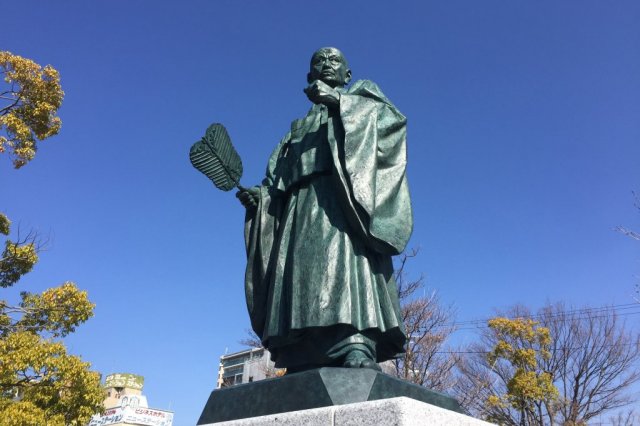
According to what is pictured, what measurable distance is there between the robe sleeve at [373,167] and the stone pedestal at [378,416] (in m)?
1.10

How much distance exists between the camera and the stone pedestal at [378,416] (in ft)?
7.20

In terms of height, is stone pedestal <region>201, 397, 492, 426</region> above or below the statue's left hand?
below

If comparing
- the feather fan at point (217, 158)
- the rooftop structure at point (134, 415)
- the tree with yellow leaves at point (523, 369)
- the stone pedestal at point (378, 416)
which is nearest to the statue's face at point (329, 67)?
the feather fan at point (217, 158)

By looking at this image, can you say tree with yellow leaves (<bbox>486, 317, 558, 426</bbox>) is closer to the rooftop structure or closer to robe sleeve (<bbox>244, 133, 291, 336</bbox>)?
robe sleeve (<bbox>244, 133, 291, 336</bbox>)

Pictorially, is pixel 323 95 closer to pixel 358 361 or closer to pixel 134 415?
pixel 358 361

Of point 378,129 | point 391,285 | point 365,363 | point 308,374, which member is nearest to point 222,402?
point 308,374

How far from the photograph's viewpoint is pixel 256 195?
4.07m

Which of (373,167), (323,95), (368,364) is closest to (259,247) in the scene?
(373,167)

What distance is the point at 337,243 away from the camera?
3295 mm

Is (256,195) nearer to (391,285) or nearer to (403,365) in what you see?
(391,285)

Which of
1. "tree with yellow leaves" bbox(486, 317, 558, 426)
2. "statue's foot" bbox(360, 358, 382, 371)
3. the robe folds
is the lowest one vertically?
"statue's foot" bbox(360, 358, 382, 371)

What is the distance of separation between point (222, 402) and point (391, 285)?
4.17 ft

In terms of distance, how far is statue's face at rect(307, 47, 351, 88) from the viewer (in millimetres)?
4191

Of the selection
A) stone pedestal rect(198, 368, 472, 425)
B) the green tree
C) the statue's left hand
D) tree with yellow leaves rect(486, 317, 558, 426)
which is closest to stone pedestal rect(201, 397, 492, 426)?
stone pedestal rect(198, 368, 472, 425)
